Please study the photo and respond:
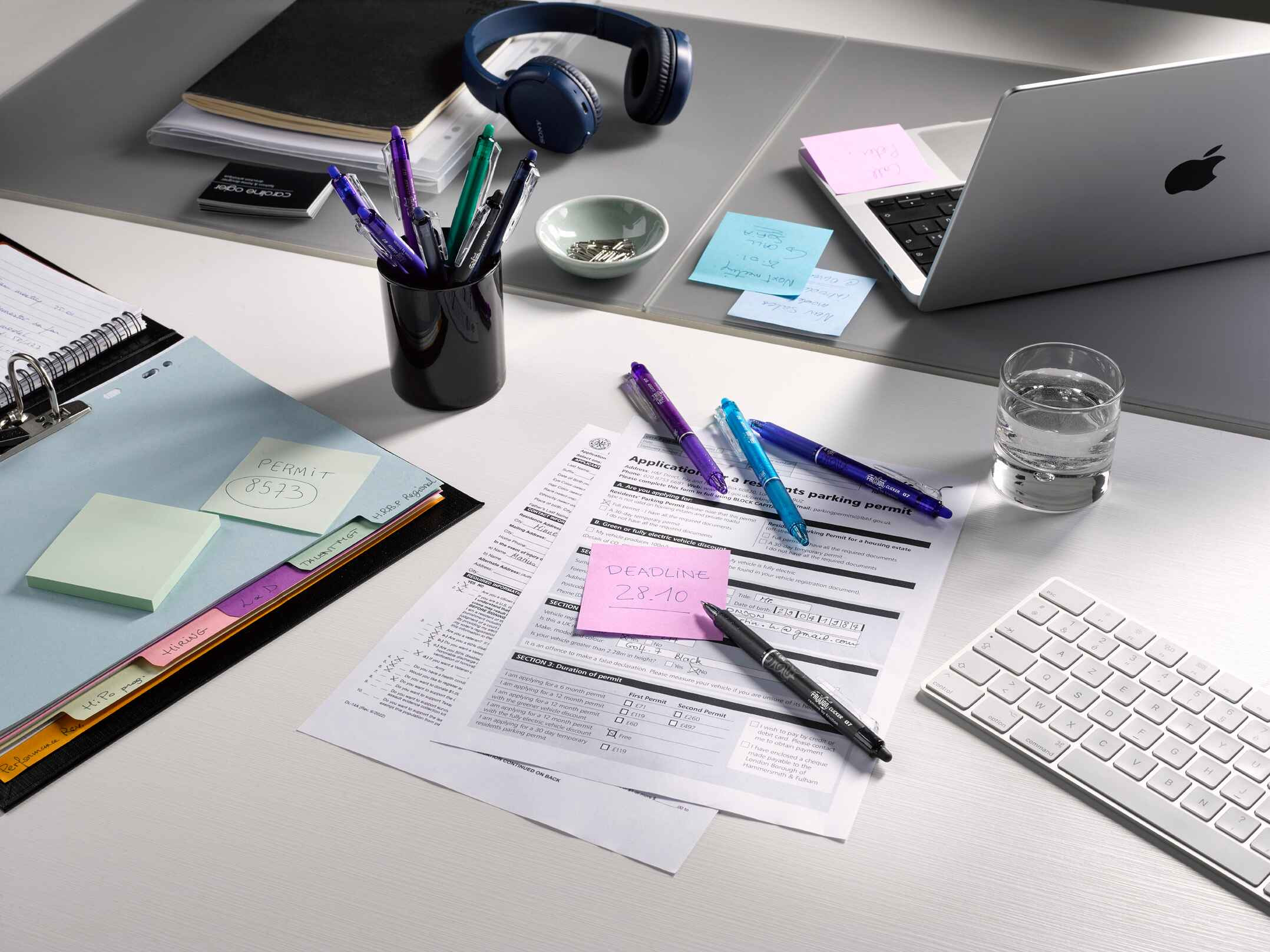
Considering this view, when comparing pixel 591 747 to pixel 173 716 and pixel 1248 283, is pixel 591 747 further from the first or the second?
pixel 1248 283

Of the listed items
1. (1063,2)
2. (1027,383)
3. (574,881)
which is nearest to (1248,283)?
(1027,383)

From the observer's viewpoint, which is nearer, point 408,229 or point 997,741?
point 997,741

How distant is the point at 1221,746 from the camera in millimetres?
706

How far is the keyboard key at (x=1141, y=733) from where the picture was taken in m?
0.71

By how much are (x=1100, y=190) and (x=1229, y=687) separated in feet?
1.56

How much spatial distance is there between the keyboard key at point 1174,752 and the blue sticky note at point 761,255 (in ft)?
1.78

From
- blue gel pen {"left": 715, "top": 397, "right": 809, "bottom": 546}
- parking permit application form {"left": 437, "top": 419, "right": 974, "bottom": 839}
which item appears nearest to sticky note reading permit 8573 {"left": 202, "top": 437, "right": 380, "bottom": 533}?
parking permit application form {"left": 437, "top": 419, "right": 974, "bottom": 839}

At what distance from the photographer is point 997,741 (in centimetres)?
72

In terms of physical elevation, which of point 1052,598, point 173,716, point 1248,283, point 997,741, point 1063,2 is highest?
point 1063,2

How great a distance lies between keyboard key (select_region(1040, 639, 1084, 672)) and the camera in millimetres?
757

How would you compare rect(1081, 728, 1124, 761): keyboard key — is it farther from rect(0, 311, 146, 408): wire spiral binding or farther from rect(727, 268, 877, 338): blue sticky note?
rect(0, 311, 146, 408): wire spiral binding

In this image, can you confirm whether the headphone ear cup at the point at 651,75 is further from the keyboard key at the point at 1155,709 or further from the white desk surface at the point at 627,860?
the keyboard key at the point at 1155,709

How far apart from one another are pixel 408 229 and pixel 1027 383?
1.65 feet

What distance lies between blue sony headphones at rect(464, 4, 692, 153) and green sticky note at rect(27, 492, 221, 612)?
65 cm
